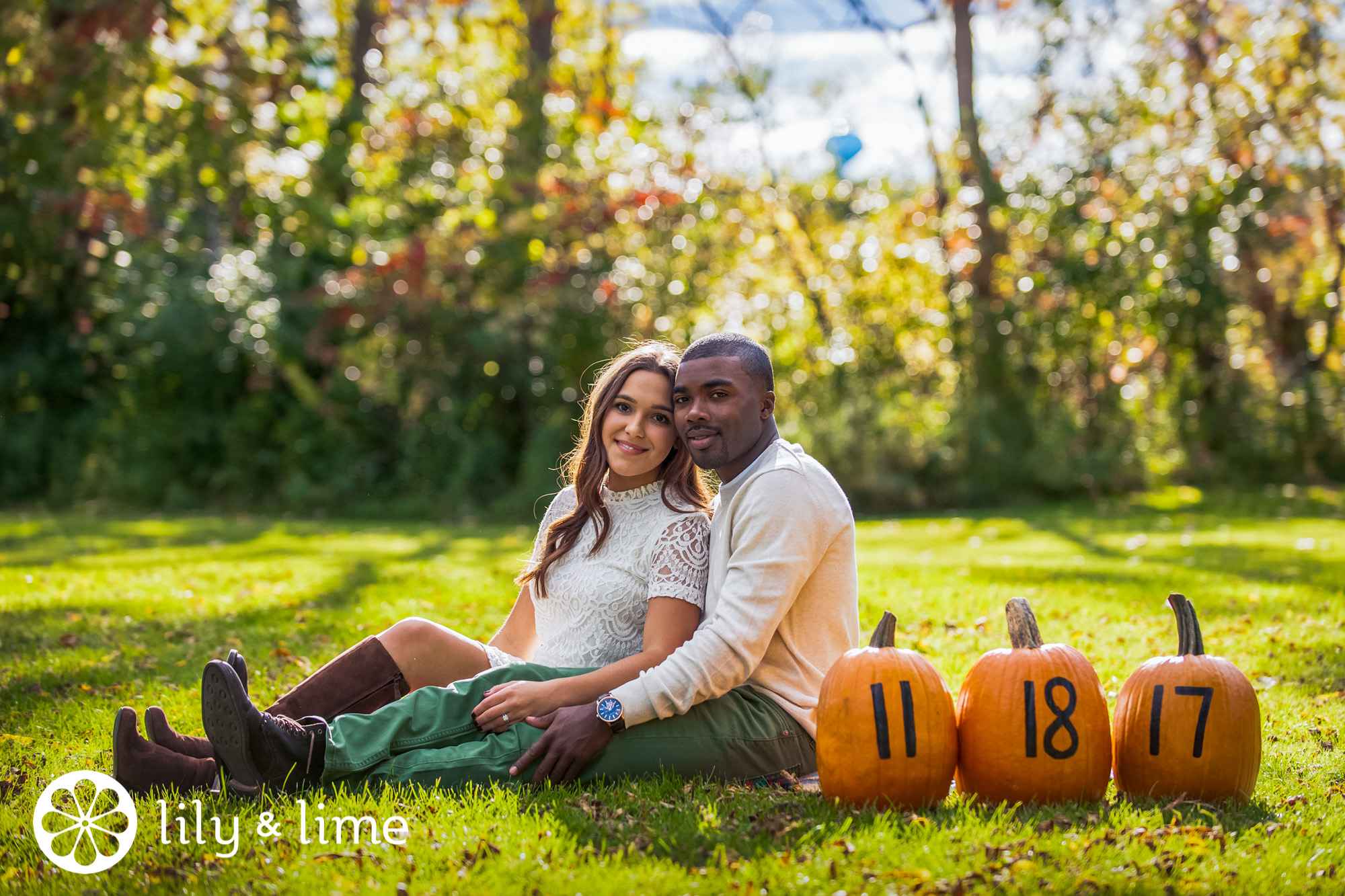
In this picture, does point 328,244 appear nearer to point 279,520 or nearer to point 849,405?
point 279,520

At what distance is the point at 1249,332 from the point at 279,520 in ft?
40.3

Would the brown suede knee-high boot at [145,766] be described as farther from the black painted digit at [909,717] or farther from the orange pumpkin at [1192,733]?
the orange pumpkin at [1192,733]

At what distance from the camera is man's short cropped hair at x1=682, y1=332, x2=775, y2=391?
3.54 metres

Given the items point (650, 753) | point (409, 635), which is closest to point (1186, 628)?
point (650, 753)

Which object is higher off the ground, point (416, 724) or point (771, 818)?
point (416, 724)

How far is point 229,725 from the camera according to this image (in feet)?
10.7

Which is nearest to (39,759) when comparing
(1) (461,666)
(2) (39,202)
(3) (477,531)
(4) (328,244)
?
(1) (461,666)

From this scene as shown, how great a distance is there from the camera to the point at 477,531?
1230 cm

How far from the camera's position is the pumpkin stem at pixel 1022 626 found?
335cm

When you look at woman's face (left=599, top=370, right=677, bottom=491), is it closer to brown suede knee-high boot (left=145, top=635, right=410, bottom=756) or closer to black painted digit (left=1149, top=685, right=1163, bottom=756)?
brown suede knee-high boot (left=145, top=635, right=410, bottom=756)

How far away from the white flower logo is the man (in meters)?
0.31

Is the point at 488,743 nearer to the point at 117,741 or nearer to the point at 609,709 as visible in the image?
the point at 609,709

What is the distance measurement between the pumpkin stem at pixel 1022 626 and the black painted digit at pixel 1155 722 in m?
0.35

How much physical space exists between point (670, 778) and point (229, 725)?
122 centimetres
